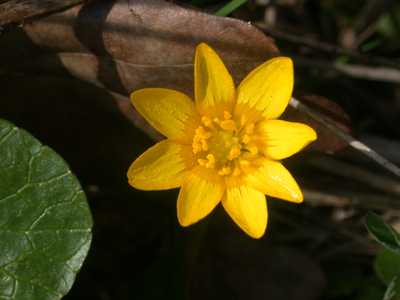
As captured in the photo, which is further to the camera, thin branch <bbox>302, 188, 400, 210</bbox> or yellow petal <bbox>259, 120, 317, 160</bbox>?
thin branch <bbox>302, 188, 400, 210</bbox>

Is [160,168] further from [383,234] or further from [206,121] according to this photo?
[383,234]

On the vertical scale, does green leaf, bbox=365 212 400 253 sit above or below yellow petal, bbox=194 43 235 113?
below

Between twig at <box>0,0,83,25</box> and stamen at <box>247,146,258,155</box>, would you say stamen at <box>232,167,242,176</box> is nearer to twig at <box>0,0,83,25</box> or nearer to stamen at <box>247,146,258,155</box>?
stamen at <box>247,146,258,155</box>

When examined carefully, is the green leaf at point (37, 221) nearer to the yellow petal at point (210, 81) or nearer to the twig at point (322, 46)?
the yellow petal at point (210, 81)

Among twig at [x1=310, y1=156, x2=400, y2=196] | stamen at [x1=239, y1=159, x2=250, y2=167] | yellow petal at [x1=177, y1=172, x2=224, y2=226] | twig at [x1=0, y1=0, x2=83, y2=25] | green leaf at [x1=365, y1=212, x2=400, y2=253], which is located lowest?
twig at [x1=310, y1=156, x2=400, y2=196]

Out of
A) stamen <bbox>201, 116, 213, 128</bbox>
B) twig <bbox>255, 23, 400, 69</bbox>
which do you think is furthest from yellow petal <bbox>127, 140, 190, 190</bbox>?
twig <bbox>255, 23, 400, 69</bbox>

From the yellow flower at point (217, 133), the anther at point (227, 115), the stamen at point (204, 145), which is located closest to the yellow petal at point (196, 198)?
the yellow flower at point (217, 133)

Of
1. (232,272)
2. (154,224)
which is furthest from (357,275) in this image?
(154,224)
